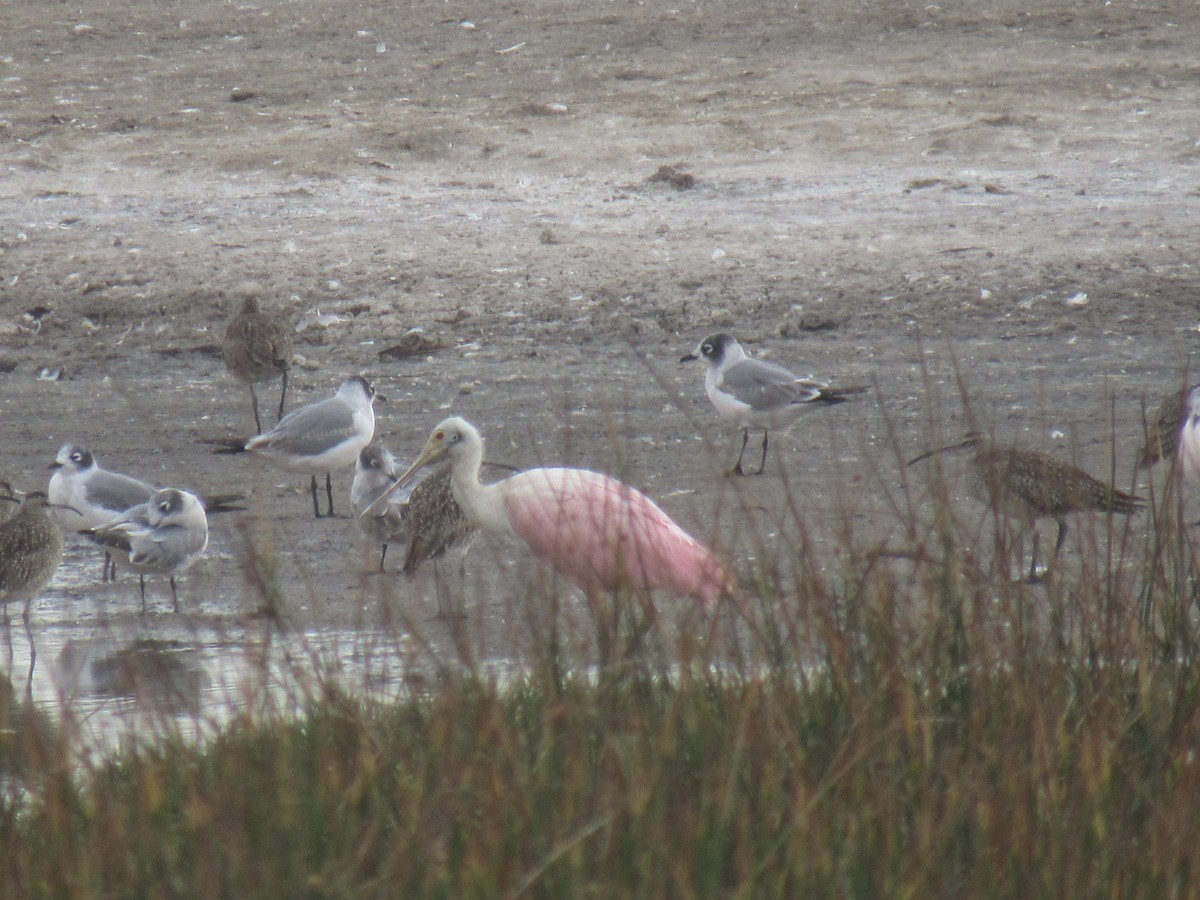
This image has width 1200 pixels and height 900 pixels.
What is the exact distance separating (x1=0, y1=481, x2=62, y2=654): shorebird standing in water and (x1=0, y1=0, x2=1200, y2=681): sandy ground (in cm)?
19

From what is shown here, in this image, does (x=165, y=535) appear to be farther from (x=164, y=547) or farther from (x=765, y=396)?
(x=765, y=396)

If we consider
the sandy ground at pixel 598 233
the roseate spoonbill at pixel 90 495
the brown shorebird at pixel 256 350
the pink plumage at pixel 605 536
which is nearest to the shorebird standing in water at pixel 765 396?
the sandy ground at pixel 598 233

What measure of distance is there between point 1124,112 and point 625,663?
42.9ft

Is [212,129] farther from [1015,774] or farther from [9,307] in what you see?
[1015,774]

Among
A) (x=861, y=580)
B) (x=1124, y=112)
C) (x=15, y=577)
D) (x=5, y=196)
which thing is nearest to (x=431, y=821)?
(x=861, y=580)

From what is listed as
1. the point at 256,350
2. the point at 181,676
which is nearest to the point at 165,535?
the point at 181,676

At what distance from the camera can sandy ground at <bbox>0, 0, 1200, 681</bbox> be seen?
9.70m

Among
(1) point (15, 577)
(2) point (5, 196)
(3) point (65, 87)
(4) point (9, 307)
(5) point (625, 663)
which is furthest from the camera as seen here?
(3) point (65, 87)

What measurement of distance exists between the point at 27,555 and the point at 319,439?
76.7 inches

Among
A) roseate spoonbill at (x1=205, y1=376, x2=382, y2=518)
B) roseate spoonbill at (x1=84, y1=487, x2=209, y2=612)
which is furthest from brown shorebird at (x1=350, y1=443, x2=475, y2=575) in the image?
roseate spoonbill at (x1=84, y1=487, x2=209, y2=612)

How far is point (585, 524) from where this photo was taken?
6.30 metres

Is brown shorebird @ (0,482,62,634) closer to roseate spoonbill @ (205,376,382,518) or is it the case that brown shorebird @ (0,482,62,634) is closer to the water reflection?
the water reflection

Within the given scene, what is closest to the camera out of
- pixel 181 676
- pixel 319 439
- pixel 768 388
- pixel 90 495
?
pixel 181 676

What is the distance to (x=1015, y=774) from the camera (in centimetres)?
366
